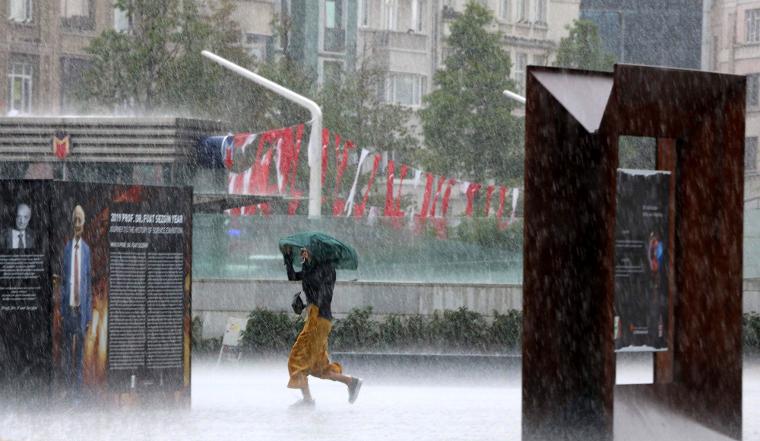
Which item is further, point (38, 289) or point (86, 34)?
point (86, 34)

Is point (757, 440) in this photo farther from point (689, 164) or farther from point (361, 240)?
point (361, 240)

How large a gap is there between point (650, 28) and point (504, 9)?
717cm

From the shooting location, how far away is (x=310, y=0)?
69.1 meters

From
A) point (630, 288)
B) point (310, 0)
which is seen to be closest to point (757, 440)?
point (630, 288)

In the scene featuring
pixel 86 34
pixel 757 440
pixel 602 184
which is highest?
pixel 86 34

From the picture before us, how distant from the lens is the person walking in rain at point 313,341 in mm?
16578

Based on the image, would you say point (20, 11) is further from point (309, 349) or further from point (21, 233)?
point (21, 233)

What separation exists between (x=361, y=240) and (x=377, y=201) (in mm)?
28765

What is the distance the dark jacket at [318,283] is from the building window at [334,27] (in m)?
53.5

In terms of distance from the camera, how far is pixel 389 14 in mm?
74375

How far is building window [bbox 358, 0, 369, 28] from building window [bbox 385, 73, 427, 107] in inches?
89.3

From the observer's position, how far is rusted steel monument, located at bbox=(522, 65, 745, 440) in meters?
11.2

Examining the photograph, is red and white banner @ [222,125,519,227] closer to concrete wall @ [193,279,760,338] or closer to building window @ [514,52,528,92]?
concrete wall @ [193,279,760,338]

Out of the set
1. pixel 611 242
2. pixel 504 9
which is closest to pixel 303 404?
pixel 611 242
